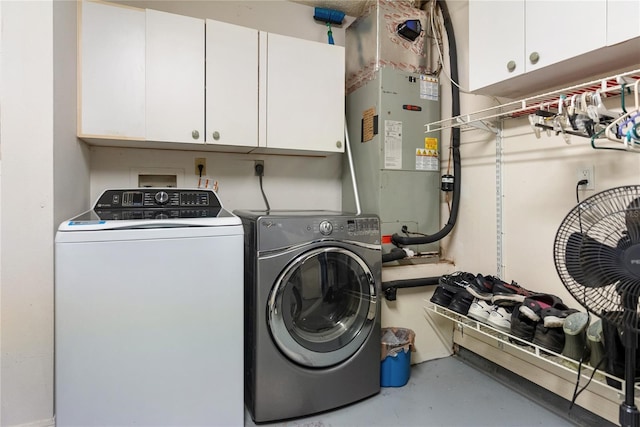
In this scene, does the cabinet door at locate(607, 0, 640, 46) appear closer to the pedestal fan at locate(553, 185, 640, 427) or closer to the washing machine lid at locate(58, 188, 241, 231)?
the pedestal fan at locate(553, 185, 640, 427)

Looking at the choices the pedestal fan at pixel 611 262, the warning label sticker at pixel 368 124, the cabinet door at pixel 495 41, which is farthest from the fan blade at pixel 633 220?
the warning label sticker at pixel 368 124

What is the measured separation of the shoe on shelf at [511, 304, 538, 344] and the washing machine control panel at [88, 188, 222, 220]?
144cm

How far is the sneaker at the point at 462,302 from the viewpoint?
1.75 meters

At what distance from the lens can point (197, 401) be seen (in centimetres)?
143

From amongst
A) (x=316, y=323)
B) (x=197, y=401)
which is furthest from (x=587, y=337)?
(x=197, y=401)

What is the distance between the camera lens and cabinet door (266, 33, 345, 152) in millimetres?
1986

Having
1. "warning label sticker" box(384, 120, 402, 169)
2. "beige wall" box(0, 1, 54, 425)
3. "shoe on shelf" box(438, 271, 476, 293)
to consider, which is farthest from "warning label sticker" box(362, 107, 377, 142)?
"beige wall" box(0, 1, 54, 425)

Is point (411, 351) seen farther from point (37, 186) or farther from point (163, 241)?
point (37, 186)

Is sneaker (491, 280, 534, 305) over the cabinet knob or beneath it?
beneath


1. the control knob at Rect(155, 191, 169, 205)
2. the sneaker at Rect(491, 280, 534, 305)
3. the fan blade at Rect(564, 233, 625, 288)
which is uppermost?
the control knob at Rect(155, 191, 169, 205)

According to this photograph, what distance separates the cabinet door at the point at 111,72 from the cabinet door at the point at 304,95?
67 centimetres

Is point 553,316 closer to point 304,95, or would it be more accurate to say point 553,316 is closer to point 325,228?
point 325,228

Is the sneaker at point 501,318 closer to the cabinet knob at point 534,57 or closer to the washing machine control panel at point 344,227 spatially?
the washing machine control panel at point 344,227

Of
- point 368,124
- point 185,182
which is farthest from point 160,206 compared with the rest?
point 368,124
